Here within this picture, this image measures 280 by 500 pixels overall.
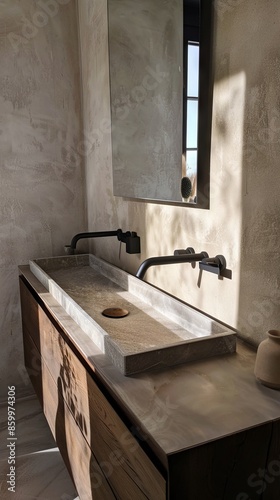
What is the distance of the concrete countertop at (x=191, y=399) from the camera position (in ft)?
2.33

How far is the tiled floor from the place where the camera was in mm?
1683

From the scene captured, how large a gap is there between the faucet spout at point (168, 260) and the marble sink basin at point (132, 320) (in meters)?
0.16

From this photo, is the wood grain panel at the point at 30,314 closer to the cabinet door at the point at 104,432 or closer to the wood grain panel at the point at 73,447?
the wood grain panel at the point at 73,447

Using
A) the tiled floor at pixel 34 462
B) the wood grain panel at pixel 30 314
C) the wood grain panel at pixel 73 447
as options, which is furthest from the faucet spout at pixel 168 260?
the tiled floor at pixel 34 462

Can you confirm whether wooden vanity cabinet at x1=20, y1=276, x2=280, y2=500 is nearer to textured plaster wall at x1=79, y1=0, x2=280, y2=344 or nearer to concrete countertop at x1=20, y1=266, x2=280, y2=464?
concrete countertop at x1=20, y1=266, x2=280, y2=464

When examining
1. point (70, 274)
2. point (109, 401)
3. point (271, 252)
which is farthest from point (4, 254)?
point (271, 252)

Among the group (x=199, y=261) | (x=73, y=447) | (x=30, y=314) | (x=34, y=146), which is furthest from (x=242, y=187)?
(x=34, y=146)

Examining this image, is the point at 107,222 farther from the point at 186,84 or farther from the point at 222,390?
the point at 222,390

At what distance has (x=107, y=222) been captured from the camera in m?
2.07

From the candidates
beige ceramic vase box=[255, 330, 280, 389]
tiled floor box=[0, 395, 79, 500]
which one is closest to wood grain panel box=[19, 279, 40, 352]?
tiled floor box=[0, 395, 79, 500]

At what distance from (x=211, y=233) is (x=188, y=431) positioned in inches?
25.1

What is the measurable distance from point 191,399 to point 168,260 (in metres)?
0.46

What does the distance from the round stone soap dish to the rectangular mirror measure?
17.4 inches

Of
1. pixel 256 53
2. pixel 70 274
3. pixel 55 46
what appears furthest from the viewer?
pixel 55 46
